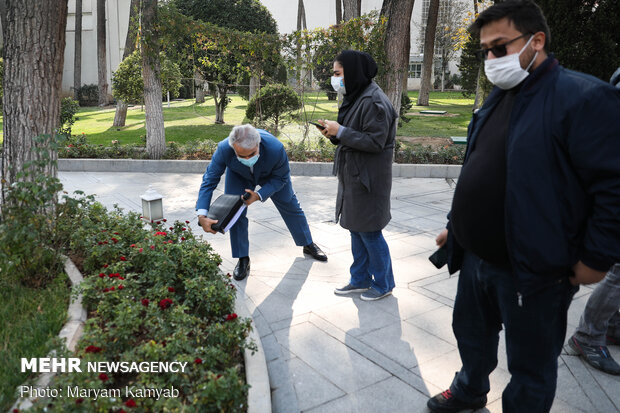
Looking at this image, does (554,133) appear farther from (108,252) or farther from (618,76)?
(108,252)

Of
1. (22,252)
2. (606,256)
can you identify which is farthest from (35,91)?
(606,256)

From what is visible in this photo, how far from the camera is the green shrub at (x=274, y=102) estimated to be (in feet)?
38.0

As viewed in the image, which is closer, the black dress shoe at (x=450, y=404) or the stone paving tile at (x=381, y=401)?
the black dress shoe at (x=450, y=404)

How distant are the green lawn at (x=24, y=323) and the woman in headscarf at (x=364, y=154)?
218 cm

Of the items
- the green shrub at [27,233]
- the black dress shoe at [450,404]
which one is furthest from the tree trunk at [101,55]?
the black dress shoe at [450,404]

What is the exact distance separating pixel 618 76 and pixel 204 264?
10.1 ft

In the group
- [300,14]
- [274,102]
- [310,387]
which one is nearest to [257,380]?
[310,387]

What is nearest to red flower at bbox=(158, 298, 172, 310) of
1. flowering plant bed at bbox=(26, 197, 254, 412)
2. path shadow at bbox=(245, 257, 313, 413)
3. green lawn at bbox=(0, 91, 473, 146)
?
flowering plant bed at bbox=(26, 197, 254, 412)

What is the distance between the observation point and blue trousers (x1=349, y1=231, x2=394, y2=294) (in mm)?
4133

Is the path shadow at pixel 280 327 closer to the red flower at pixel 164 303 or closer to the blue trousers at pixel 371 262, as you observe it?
the blue trousers at pixel 371 262

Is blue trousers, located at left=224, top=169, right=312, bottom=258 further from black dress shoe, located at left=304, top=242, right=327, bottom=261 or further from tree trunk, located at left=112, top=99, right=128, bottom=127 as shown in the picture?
tree trunk, located at left=112, top=99, right=128, bottom=127

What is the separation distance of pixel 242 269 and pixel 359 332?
150 cm

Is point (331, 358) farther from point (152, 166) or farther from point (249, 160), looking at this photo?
point (152, 166)

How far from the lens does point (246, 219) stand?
15.9 feet
